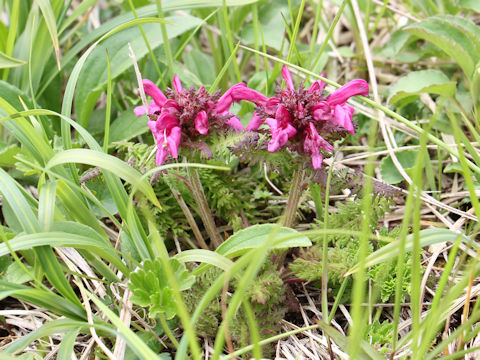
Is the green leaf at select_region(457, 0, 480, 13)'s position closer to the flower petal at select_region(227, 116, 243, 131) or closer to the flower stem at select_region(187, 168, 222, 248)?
the flower petal at select_region(227, 116, 243, 131)

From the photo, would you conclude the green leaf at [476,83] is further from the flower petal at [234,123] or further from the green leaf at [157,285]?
the green leaf at [157,285]

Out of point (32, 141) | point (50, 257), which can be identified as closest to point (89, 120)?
point (32, 141)

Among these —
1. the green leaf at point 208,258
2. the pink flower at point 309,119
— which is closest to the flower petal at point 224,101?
the pink flower at point 309,119

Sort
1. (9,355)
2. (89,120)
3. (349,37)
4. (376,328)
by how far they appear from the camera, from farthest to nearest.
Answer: (349,37) < (89,120) < (376,328) < (9,355)

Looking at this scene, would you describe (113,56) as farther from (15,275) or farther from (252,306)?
(252,306)

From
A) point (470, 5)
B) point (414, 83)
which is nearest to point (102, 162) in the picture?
point (414, 83)

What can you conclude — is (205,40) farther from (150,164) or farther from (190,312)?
(190,312)

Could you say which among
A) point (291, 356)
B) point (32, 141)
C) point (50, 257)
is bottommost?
point (291, 356)
